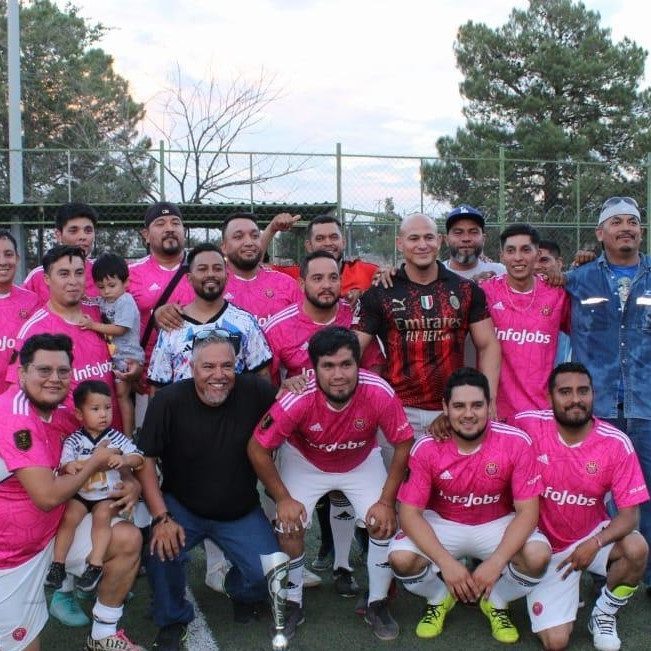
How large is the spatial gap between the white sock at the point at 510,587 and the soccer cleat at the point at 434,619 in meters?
0.24

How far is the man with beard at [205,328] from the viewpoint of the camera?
4848mm

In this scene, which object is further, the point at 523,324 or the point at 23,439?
the point at 523,324

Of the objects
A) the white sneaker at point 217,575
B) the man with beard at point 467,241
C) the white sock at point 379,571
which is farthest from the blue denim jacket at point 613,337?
the white sneaker at point 217,575

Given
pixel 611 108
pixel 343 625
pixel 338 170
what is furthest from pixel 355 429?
pixel 611 108

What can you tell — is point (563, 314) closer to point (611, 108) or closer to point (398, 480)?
point (398, 480)

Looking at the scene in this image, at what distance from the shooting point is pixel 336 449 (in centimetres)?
480

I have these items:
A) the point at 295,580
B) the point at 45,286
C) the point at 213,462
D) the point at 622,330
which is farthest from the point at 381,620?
the point at 45,286

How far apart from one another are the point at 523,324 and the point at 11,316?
3236 mm

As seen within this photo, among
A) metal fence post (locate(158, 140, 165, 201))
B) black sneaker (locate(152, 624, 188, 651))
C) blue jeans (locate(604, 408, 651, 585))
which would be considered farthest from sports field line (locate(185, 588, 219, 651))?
metal fence post (locate(158, 140, 165, 201))

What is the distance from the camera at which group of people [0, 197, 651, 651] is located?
13.8ft

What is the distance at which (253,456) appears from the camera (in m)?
4.59

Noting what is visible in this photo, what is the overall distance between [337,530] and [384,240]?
11612 mm

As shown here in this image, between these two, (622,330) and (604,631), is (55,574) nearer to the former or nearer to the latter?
(604,631)

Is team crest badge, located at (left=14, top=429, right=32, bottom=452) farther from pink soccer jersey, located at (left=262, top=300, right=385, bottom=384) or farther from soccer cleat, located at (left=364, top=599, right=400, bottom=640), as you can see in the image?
soccer cleat, located at (left=364, top=599, right=400, bottom=640)
